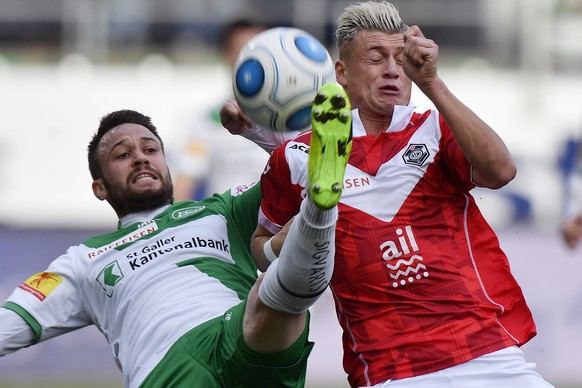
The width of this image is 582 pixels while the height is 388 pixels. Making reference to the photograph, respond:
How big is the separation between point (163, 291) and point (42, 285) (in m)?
0.66

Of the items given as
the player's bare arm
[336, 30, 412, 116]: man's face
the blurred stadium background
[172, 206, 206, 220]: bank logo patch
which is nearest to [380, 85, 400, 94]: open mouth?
[336, 30, 412, 116]: man's face

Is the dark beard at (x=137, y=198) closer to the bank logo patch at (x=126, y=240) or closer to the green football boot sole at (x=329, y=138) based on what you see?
the bank logo patch at (x=126, y=240)

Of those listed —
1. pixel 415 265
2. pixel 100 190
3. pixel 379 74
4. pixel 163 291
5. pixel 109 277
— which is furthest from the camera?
pixel 100 190

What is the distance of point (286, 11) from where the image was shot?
15680 millimetres

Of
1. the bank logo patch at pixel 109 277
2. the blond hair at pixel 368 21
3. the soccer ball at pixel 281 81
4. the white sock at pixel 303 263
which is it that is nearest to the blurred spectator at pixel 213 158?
the bank logo patch at pixel 109 277

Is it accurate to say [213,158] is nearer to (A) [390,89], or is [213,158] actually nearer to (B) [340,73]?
(B) [340,73]

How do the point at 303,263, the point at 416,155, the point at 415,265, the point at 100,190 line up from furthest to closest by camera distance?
1. the point at 100,190
2. the point at 416,155
3. the point at 415,265
4. the point at 303,263

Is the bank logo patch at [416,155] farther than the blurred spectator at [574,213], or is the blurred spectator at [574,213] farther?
the blurred spectator at [574,213]

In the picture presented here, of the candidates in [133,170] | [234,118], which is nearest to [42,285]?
[133,170]

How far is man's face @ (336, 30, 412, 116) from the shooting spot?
435 centimetres

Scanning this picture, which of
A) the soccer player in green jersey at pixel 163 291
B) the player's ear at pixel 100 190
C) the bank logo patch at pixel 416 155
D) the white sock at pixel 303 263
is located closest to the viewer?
the white sock at pixel 303 263

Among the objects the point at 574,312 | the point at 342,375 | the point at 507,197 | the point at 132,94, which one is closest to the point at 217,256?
the point at 342,375

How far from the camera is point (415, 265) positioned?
406cm

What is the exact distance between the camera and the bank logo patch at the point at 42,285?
16.9 feet
